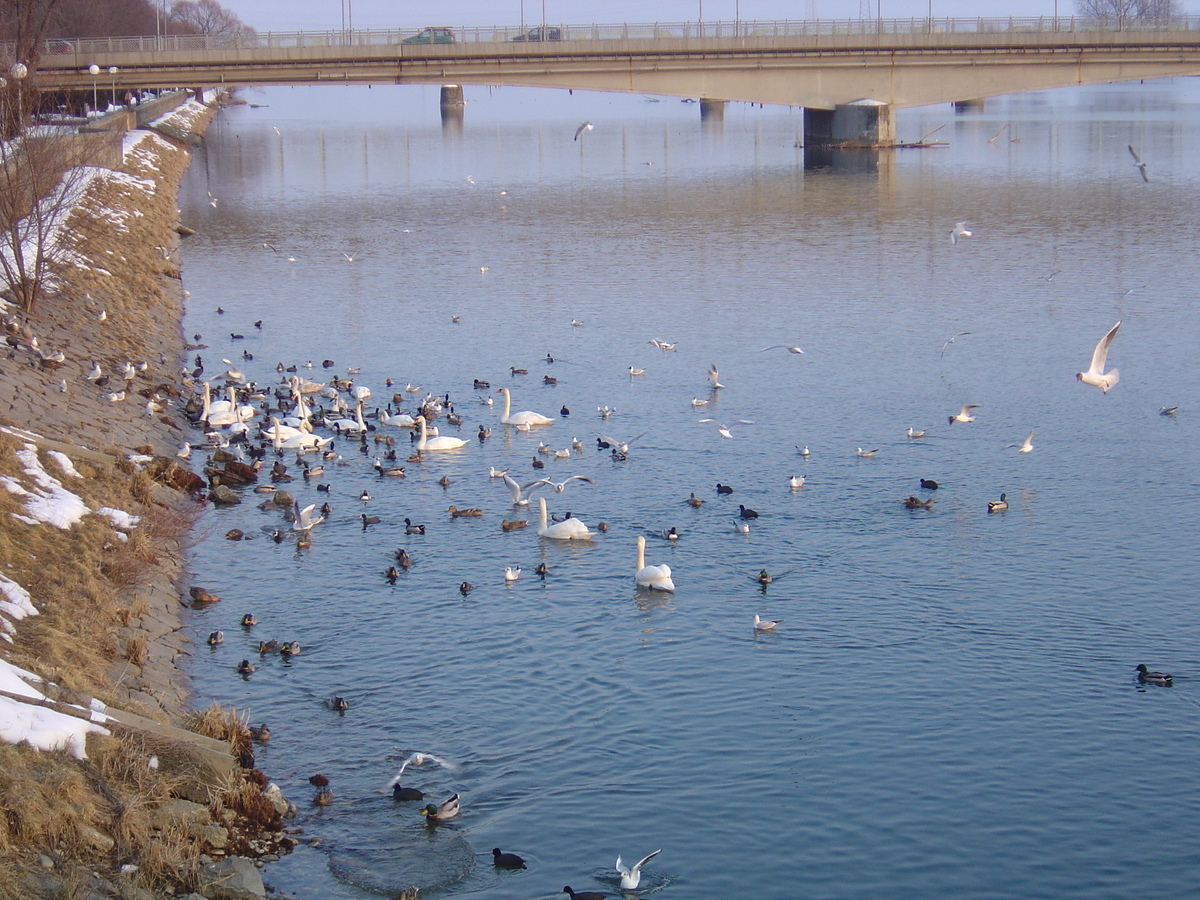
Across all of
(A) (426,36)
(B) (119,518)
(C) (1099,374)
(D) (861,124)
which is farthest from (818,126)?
(B) (119,518)

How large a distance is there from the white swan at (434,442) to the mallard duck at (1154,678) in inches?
647

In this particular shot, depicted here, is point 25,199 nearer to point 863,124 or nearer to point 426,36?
point 426,36

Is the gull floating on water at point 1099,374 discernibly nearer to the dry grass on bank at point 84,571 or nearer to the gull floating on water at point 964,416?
the gull floating on water at point 964,416

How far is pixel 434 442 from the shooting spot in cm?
2984

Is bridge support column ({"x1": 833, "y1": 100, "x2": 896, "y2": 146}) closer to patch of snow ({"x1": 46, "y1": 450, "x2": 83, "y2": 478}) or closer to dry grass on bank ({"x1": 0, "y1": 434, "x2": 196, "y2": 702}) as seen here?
dry grass on bank ({"x1": 0, "y1": 434, "x2": 196, "y2": 702})

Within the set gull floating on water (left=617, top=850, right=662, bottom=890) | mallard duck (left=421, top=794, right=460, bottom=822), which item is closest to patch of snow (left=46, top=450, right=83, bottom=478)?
mallard duck (left=421, top=794, right=460, bottom=822)

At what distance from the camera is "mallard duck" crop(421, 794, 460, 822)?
1464cm

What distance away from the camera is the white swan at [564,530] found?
2383 centimetres

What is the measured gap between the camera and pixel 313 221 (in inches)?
2741

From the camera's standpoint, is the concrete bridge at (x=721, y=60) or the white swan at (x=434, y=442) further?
the concrete bridge at (x=721, y=60)

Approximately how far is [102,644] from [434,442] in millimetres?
13475

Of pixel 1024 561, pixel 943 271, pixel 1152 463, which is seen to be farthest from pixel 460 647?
pixel 943 271

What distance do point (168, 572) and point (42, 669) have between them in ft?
23.0

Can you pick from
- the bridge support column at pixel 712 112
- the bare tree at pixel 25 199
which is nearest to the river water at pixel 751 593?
the bare tree at pixel 25 199
